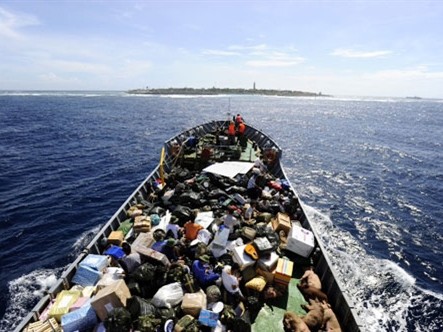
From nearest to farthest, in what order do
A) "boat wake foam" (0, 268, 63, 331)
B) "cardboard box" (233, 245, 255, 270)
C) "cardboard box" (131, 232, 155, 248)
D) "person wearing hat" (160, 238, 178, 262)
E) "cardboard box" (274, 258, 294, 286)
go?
1. "cardboard box" (274, 258, 294, 286)
2. "cardboard box" (233, 245, 255, 270)
3. "person wearing hat" (160, 238, 178, 262)
4. "cardboard box" (131, 232, 155, 248)
5. "boat wake foam" (0, 268, 63, 331)

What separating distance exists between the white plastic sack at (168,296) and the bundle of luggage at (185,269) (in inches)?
1.0

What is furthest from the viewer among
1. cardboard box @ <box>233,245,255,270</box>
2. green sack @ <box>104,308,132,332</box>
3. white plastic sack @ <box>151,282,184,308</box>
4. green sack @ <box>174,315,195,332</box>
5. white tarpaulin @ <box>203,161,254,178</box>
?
white tarpaulin @ <box>203,161,254,178</box>

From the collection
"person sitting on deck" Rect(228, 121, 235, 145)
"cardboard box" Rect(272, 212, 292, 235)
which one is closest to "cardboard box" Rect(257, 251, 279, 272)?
"cardboard box" Rect(272, 212, 292, 235)

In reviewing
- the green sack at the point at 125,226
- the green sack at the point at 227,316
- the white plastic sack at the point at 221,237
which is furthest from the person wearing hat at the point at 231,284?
the green sack at the point at 125,226

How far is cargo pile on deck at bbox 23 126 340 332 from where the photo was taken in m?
6.66

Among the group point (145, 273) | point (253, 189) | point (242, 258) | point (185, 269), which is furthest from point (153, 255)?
point (253, 189)

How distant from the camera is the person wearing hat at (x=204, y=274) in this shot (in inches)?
305

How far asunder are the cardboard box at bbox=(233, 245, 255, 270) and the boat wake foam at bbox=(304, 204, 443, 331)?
180 inches

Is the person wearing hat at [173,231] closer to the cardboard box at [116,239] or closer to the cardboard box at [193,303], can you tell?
the cardboard box at [116,239]

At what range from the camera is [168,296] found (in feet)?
23.5

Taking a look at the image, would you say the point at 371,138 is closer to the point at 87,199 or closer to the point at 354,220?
the point at 354,220

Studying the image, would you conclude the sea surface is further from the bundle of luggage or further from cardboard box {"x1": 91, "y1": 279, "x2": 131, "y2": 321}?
cardboard box {"x1": 91, "y1": 279, "x2": 131, "y2": 321}

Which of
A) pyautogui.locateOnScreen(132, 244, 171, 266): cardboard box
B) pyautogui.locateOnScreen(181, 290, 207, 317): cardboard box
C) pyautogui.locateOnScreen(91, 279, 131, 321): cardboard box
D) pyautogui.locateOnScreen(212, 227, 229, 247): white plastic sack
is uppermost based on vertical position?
pyautogui.locateOnScreen(212, 227, 229, 247): white plastic sack

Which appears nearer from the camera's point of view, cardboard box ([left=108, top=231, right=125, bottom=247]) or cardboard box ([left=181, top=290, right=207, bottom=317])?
cardboard box ([left=181, top=290, right=207, bottom=317])
